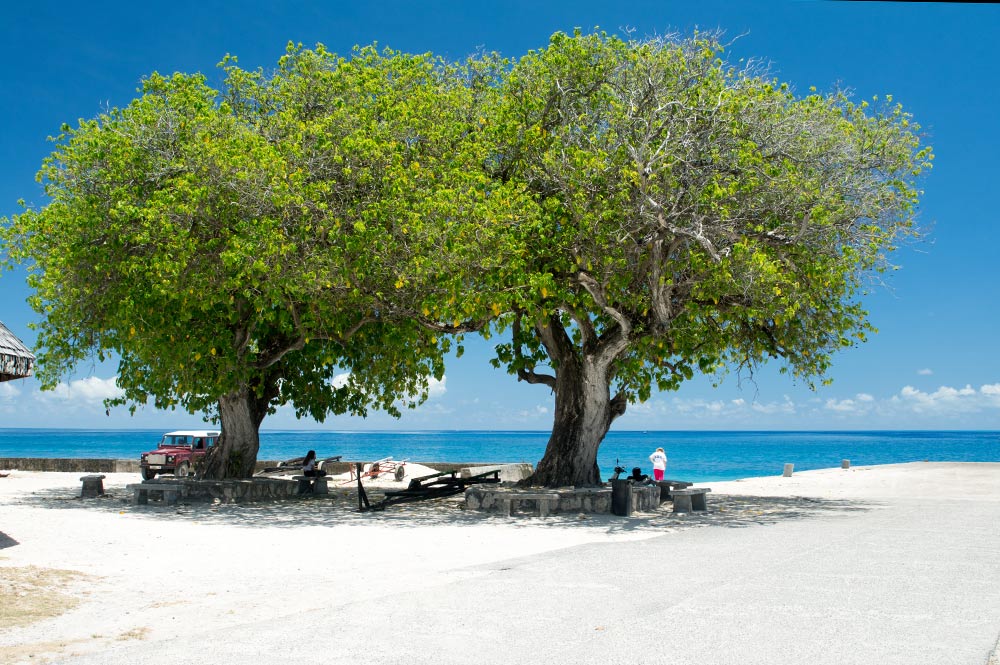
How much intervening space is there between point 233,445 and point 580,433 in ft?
31.2

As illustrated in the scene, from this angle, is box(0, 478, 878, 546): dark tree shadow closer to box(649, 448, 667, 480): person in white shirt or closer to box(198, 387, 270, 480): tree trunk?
box(649, 448, 667, 480): person in white shirt

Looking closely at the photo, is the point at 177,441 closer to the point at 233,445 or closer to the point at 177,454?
the point at 177,454

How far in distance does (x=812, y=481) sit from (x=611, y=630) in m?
27.2

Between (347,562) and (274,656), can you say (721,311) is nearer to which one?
(347,562)

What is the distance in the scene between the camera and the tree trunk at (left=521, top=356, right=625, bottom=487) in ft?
69.7

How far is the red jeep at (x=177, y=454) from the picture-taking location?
30.6 meters

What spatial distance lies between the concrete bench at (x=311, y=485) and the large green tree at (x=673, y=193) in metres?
7.03

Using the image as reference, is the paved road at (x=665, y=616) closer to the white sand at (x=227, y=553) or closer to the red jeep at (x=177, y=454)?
the white sand at (x=227, y=553)

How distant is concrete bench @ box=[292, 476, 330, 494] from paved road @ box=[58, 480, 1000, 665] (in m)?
13.7

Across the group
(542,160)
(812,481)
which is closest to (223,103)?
(542,160)

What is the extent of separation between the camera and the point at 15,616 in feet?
27.5

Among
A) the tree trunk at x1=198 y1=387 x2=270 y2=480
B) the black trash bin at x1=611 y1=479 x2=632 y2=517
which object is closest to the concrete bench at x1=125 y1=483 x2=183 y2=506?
the tree trunk at x1=198 y1=387 x2=270 y2=480

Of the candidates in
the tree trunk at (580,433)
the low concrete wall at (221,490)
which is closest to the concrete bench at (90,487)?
the low concrete wall at (221,490)

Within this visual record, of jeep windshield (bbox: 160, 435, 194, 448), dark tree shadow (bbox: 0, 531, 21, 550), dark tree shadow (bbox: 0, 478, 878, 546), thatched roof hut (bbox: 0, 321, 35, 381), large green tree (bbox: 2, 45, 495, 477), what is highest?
large green tree (bbox: 2, 45, 495, 477)
